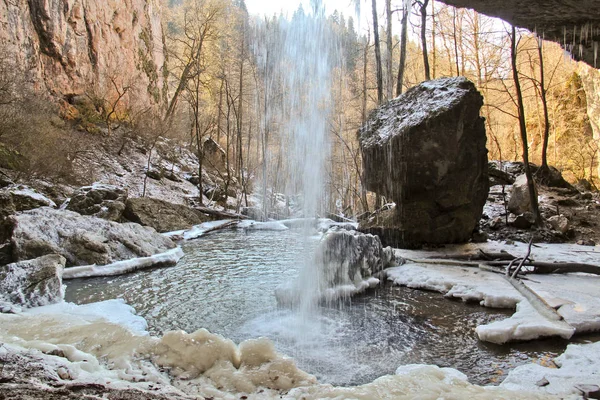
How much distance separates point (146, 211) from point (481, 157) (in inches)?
410

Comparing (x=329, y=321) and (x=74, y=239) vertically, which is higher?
(x=74, y=239)

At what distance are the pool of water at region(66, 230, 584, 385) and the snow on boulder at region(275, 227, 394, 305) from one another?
9.5 inches

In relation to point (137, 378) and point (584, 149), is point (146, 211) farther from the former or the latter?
point (584, 149)

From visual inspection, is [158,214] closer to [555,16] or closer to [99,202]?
[99,202]

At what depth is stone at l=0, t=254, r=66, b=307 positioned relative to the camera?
510 centimetres

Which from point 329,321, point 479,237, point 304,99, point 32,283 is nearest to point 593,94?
point 479,237

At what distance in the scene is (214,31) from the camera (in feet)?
77.8

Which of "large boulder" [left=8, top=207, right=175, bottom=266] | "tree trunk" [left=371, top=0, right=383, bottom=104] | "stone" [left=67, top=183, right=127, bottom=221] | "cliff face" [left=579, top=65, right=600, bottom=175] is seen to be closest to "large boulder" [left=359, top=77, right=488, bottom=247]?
"tree trunk" [left=371, top=0, right=383, bottom=104]

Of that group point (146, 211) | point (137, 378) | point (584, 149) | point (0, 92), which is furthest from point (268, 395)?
point (584, 149)

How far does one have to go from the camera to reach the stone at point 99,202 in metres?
10.5

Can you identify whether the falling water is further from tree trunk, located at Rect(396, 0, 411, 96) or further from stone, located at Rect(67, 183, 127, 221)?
stone, located at Rect(67, 183, 127, 221)

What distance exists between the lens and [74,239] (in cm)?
768

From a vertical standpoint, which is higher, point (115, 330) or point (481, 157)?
point (481, 157)

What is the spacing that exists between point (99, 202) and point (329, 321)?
8.94 m
